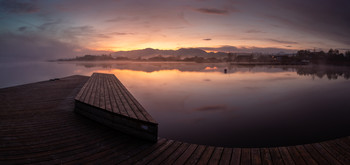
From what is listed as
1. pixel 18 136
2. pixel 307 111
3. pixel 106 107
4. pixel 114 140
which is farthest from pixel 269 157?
pixel 307 111

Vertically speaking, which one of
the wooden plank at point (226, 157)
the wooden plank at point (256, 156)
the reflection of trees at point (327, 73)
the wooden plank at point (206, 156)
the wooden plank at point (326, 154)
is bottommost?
the wooden plank at point (206, 156)

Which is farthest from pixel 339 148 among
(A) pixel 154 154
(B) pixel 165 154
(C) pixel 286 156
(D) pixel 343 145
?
(A) pixel 154 154

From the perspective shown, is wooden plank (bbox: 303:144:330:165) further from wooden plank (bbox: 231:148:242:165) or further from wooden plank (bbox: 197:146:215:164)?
wooden plank (bbox: 197:146:215:164)

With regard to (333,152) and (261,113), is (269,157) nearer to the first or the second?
(333,152)

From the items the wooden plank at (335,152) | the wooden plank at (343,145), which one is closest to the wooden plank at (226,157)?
the wooden plank at (335,152)

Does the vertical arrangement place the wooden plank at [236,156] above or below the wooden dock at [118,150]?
below

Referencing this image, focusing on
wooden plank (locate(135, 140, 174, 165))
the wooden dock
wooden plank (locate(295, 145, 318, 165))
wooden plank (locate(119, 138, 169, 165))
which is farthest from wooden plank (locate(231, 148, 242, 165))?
wooden plank (locate(119, 138, 169, 165))

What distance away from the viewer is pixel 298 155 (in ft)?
13.9

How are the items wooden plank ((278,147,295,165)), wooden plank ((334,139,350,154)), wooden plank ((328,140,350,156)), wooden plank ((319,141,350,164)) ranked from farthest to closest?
wooden plank ((334,139,350,154)), wooden plank ((328,140,350,156)), wooden plank ((319,141,350,164)), wooden plank ((278,147,295,165))

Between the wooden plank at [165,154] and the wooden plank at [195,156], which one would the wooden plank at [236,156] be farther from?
the wooden plank at [165,154]

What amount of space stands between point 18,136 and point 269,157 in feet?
22.7

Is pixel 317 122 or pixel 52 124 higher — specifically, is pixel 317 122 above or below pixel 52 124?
below

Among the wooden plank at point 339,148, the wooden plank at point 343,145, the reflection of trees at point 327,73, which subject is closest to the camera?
the wooden plank at point 339,148

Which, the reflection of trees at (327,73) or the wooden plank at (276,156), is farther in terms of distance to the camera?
the reflection of trees at (327,73)
